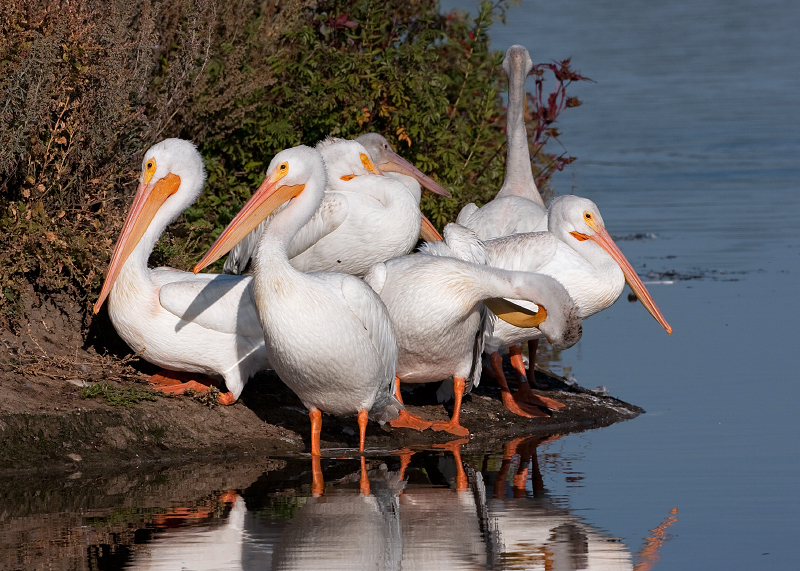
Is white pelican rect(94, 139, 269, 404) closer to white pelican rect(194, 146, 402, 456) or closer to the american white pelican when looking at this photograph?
white pelican rect(194, 146, 402, 456)

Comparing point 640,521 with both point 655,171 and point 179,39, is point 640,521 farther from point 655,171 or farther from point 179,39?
point 655,171

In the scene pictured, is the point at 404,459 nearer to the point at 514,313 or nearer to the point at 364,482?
the point at 364,482

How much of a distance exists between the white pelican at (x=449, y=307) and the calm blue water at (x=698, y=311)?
0.59 metres

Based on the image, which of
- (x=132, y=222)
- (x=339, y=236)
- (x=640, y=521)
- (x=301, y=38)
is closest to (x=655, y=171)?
(x=301, y=38)

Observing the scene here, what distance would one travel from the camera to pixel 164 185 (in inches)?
241

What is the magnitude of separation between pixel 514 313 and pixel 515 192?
2593mm

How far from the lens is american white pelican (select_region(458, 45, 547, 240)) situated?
7.40 metres

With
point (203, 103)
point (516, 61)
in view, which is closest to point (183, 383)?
point (203, 103)

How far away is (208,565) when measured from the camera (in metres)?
3.86

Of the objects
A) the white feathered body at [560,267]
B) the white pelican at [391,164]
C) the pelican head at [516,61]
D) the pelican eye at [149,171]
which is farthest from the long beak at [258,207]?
the pelican head at [516,61]

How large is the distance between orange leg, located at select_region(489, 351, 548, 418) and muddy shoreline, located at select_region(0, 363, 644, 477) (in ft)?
0.15

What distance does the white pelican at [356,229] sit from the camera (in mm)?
6598

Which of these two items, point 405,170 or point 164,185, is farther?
point 405,170

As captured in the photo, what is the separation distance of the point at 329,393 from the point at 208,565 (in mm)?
1521
